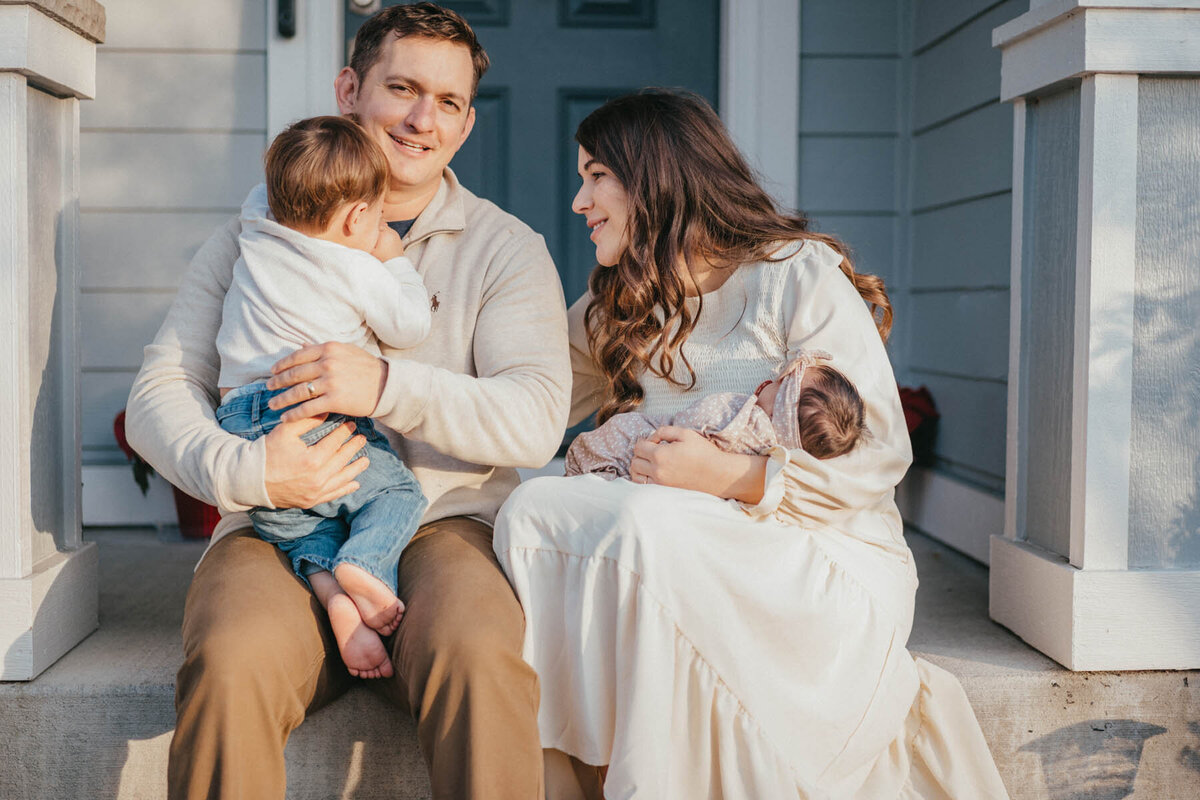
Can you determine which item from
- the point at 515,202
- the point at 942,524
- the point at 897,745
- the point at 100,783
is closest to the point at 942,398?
the point at 942,524

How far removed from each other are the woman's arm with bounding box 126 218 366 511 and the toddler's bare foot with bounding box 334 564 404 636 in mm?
135

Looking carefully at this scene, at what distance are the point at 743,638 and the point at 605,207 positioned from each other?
34.5 inches

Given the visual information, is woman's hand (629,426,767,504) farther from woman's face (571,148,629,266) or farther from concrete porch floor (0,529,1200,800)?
concrete porch floor (0,529,1200,800)

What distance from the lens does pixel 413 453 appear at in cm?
193

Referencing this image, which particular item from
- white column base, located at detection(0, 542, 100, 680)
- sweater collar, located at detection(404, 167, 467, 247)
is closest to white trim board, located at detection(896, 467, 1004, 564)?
sweater collar, located at detection(404, 167, 467, 247)

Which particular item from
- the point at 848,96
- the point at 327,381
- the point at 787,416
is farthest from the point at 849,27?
the point at 327,381

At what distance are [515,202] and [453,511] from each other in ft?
5.12

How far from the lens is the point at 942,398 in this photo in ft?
10.5

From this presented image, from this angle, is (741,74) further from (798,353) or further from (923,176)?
(798,353)

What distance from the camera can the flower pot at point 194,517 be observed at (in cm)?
299

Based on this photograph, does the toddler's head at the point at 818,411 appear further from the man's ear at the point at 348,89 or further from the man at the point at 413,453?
the man's ear at the point at 348,89

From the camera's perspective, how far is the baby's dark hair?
174cm

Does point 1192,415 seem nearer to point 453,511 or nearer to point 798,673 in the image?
point 798,673

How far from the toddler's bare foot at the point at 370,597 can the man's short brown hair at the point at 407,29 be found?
97 cm
